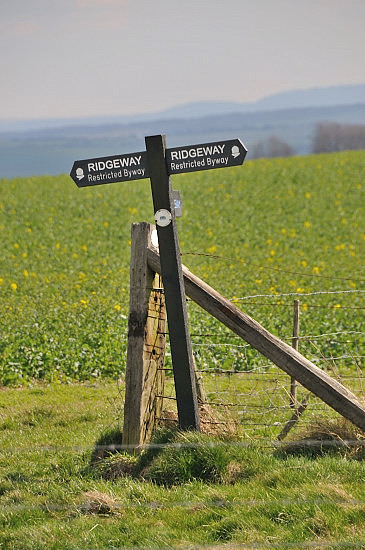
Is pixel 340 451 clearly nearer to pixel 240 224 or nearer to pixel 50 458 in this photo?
pixel 50 458

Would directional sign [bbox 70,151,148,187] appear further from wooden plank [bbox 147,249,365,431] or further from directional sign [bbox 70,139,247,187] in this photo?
wooden plank [bbox 147,249,365,431]

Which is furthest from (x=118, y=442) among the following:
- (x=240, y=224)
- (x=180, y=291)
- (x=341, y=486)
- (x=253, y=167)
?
(x=253, y=167)

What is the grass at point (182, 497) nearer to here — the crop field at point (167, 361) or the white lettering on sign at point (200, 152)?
the crop field at point (167, 361)

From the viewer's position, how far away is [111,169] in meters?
6.41

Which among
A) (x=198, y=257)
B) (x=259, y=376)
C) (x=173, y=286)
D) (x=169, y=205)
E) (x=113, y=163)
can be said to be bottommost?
(x=259, y=376)

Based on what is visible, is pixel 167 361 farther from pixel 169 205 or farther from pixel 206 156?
pixel 206 156

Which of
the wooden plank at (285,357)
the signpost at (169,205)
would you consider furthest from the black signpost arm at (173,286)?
the wooden plank at (285,357)

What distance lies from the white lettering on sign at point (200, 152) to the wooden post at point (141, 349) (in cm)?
81

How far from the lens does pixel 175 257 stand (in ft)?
20.9

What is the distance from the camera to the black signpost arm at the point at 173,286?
6297 mm

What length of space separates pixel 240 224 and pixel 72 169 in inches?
783

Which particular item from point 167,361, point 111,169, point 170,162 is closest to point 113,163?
point 111,169

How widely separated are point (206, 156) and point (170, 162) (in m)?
0.32

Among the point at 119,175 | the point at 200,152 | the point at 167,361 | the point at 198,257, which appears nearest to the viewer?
the point at 200,152
